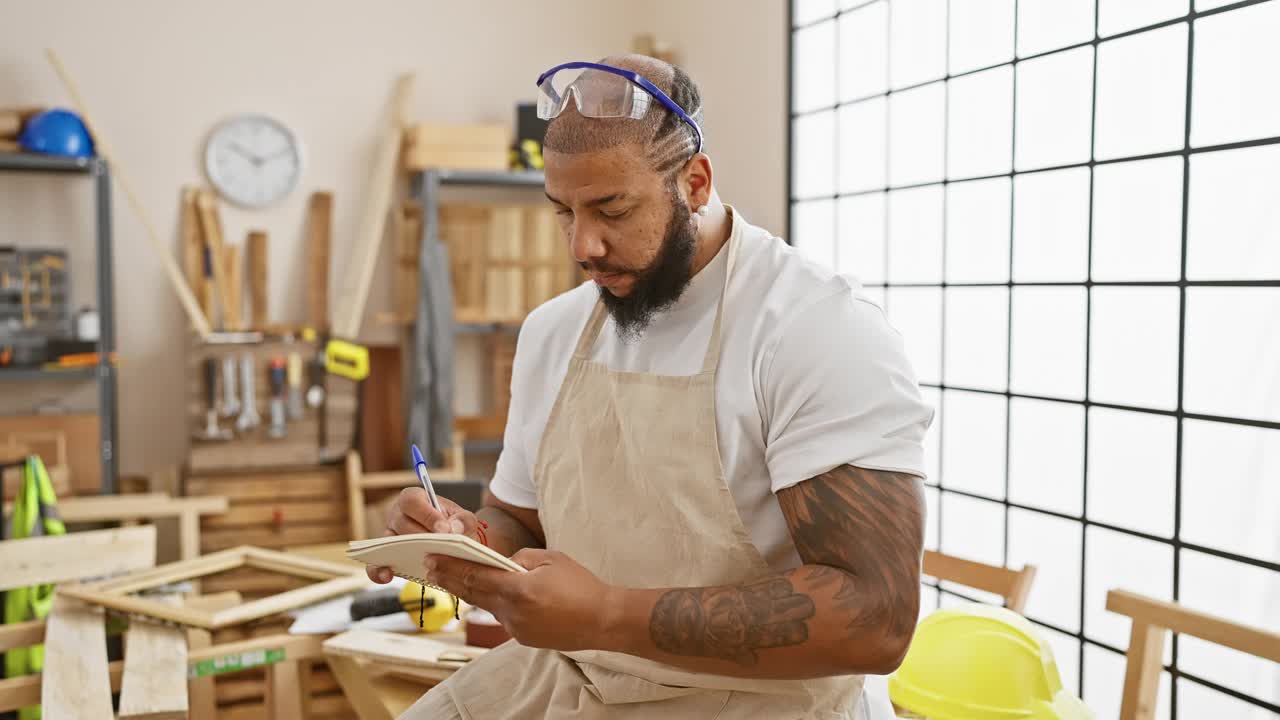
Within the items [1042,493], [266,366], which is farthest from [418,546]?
[266,366]

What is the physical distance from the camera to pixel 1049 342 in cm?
325

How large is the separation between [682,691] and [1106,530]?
2.11 meters

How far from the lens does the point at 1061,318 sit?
10.5 ft

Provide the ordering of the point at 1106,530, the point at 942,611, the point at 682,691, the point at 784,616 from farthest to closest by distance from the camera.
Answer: the point at 1106,530 → the point at 942,611 → the point at 682,691 → the point at 784,616

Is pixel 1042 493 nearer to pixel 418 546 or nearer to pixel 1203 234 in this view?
pixel 1203 234

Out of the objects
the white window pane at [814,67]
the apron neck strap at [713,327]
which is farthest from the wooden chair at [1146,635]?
the white window pane at [814,67]

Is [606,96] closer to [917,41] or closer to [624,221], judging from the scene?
[624,221]

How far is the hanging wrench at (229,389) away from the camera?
4.29 m

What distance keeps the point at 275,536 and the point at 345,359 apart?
802 millimetres

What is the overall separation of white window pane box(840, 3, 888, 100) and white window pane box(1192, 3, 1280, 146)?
Answer: 1.35m

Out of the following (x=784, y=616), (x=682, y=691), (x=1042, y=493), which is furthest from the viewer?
(x=1042, y=493)

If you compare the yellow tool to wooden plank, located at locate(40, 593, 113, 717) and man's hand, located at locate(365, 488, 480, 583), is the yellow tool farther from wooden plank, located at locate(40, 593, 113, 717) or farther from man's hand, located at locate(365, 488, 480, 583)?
man's hand, located at locate(365, 488, 480, 583)

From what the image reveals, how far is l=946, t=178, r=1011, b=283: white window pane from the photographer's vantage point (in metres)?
3.44

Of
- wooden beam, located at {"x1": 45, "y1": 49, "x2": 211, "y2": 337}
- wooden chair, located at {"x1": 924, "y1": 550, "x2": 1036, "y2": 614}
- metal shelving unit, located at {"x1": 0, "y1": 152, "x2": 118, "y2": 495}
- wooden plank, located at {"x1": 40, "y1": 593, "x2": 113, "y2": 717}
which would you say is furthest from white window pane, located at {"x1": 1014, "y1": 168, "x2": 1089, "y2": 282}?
metal shelving unit, located at {"x1": 0, "y1": 152, "x2": 118, "y2": 495}
